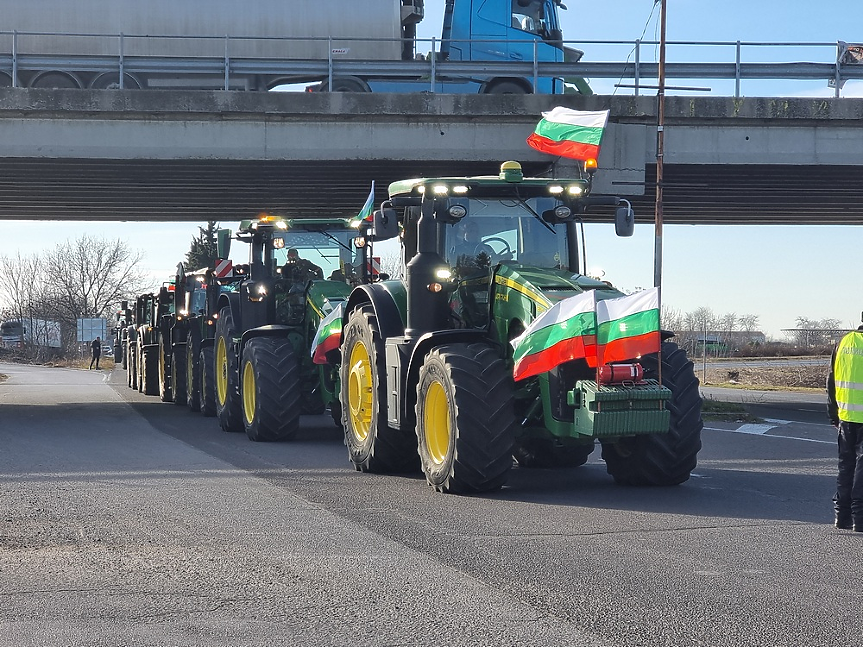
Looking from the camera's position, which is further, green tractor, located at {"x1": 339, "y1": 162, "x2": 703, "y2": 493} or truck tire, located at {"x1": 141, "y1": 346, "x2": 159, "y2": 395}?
truck tire, located at {"x1": 141, "y1": 346, "x2": 159, "y2": 395}

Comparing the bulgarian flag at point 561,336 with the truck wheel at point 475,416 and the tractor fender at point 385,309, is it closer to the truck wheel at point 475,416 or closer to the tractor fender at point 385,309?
the truck wheel at point 475,416

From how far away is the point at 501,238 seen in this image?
1068cm

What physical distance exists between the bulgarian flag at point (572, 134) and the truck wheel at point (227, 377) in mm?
5805

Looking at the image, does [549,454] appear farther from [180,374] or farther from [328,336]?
[180,374]

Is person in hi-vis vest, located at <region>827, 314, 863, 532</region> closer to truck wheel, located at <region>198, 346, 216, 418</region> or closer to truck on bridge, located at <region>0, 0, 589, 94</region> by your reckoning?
truck wheel, located at <region>198, 346, 216, 418</region>

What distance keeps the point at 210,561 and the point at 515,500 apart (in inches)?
125

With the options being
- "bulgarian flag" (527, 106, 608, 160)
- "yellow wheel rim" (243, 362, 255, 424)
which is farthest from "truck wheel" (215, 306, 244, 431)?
"bulgarian flag" (527, 106, 608, 160)

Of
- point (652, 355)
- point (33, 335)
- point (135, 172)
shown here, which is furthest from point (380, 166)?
point (33, 335)

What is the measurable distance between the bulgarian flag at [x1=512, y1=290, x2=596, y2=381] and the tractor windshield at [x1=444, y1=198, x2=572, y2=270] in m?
1.51

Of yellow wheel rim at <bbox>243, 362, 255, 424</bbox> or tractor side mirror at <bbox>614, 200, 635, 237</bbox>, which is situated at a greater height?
tractor side mirror at <bbox>614, 200, 635, 237</bbox>

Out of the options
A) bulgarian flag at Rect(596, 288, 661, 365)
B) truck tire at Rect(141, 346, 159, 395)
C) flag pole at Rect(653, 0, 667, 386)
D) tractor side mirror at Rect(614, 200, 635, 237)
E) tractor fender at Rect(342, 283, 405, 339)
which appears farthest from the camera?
truck tire at Rect(141, 346, 159, 395)

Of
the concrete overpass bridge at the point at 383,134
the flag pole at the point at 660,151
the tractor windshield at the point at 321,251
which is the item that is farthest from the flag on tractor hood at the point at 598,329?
the concrete overpass bridge at the point at 383,134

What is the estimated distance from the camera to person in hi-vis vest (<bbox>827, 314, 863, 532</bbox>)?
803 centimetres

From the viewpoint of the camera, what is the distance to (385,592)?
6.07 m
